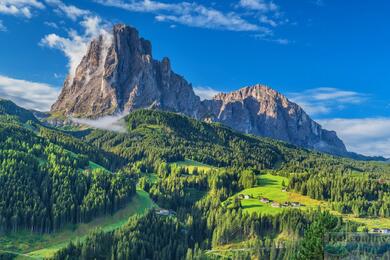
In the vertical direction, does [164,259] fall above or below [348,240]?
below

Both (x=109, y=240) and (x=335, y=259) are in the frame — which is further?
(x=109, y=240)

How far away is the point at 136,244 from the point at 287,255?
6059cm

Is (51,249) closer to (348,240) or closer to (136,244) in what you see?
(136,244)

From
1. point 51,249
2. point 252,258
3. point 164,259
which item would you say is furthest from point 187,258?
point 51,249

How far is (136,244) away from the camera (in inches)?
7726

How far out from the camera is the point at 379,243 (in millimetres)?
104812

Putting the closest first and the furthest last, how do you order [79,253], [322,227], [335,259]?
1. [335,259]
2. [322,227]
3. [79,253]

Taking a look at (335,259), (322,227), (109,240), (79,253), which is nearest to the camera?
(335,259)

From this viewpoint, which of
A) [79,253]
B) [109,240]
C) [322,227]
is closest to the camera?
[322,227]

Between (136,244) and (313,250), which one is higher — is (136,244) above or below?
below

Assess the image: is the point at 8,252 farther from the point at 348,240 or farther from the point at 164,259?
the point at 348,240

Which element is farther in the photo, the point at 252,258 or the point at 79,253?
the point at 252,258

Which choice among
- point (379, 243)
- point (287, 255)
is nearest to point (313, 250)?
point (379, 243)

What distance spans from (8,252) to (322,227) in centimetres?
12474
